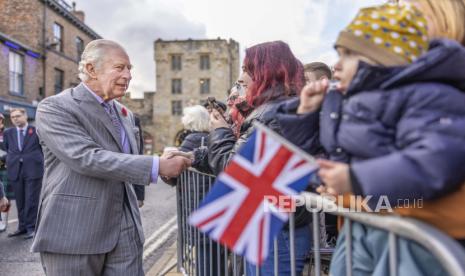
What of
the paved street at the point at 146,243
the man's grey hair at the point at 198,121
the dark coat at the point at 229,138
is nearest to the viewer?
the dark coat at the point at 229,138

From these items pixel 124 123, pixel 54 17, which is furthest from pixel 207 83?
pixel 124 123

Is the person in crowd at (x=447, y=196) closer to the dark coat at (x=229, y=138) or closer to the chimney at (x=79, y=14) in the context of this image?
the dark coat at (x=229, y=138)

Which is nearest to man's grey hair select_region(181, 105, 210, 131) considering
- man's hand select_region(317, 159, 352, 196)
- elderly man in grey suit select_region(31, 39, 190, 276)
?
elderly man in grey suit select_region(31, 39, 190, 276)

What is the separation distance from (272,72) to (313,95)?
2.73 feet

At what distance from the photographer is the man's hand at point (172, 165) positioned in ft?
8.40

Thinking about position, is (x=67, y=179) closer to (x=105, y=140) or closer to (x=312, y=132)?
(x=105, y=140)

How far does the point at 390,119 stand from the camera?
1297 mm

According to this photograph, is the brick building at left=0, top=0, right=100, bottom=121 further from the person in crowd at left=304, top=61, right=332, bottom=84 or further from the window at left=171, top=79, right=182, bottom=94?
the window at left=171, top=79, right=182, bottom=94

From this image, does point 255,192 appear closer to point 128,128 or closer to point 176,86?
point 128,128

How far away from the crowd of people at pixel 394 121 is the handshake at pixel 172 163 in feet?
3.66

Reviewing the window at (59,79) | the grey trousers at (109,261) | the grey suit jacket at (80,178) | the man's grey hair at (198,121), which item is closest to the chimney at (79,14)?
the window at (59,79)

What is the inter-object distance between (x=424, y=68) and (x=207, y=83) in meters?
44.9

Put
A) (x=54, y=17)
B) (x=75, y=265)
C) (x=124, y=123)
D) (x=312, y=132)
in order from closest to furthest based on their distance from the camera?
(x=312, y=132) → (x=75, y=265) → (x=124, y=123) → (x=54, y=17)

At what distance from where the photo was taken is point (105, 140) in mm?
2590
